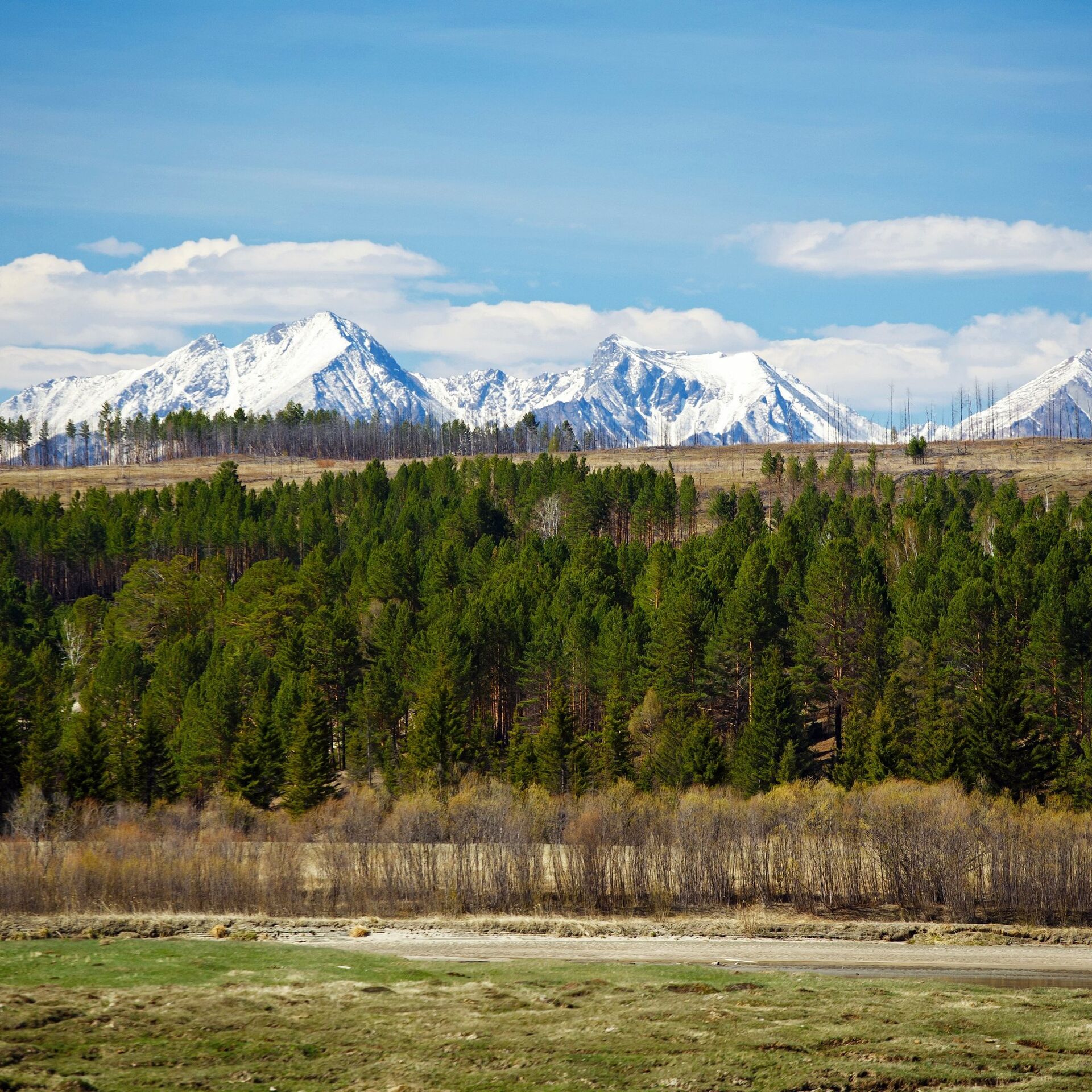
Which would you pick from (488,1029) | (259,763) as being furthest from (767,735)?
(488,1029)

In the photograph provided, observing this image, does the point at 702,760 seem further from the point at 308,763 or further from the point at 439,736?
the point at 308,763

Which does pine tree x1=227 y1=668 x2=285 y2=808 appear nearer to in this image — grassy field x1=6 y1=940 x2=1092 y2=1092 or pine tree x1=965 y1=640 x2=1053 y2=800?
grassy field x1=6 y1=940 x2=1092 y2=1092

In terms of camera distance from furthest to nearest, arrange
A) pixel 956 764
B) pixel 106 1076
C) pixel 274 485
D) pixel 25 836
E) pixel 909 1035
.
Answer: pixel 274 485 → pixel 956 764 → pixel 25 836 → pixel 909 1035 → pixel 106 1076

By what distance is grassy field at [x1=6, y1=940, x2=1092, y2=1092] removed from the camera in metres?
28.3

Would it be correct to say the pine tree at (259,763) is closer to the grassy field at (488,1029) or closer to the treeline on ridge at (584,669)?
the treeline on ridge at (584,669)

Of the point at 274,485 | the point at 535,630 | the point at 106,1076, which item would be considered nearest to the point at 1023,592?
the point at 535,630

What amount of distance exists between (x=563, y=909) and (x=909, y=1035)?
3473cm

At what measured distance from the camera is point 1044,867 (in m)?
63.8

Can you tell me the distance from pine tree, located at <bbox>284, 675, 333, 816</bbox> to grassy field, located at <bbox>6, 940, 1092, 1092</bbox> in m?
46.9

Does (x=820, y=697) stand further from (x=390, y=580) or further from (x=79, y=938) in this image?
(x=79, y=938)

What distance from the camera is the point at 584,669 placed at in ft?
334

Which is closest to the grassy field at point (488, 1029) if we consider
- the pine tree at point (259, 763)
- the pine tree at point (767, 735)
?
the pine tree at point (767, 735)

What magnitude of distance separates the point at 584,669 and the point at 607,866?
34.8 meters

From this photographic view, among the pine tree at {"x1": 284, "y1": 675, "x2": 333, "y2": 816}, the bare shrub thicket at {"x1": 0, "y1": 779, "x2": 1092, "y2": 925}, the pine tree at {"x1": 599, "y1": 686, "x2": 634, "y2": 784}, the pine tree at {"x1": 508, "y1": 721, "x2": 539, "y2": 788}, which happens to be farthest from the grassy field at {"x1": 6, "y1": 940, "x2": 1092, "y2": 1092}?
the pine tree at {"x1": 599, "y1": 686, "x2": 634, "y2": 784}
